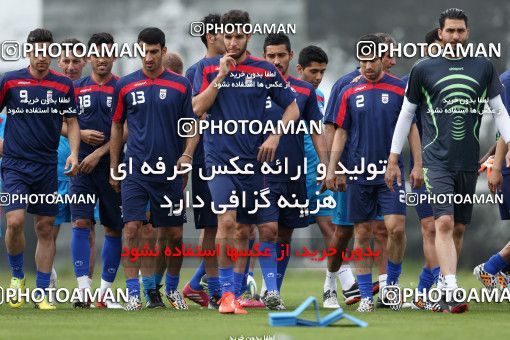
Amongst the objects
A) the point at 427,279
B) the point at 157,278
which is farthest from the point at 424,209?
the point at 157,278

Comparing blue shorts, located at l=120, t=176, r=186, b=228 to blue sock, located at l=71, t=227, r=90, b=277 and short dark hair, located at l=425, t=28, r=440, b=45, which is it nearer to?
blue sock, located at l=71, t=227, r=90, b=277

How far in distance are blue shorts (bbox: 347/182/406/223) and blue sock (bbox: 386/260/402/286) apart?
0.62 m

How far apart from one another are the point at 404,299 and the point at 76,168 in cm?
335

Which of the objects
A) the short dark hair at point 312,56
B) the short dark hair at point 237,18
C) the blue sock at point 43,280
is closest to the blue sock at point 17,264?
the blue sock at point 43,280

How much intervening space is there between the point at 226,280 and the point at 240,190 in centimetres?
81

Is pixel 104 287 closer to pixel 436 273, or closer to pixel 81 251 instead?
pixel 81 251

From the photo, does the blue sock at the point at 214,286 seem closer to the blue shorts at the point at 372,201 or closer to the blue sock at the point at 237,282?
the blue sock at the point at 237,282

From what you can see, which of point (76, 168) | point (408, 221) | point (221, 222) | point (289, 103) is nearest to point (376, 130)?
point (289, 103)

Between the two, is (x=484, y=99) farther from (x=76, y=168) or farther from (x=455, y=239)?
(x=76, y=168)

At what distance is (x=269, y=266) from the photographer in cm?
1377

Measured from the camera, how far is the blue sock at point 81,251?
48.5 feet

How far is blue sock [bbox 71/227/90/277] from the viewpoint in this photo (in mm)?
14773

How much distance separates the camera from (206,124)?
13.6 meters

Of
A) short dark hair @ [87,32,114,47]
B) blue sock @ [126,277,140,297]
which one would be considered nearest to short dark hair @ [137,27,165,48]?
short dark hair @ [87,32,114,47]
